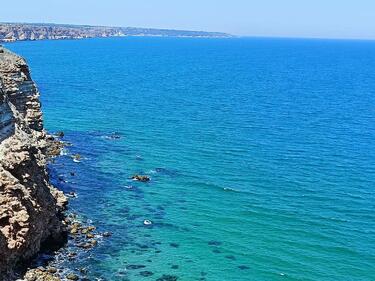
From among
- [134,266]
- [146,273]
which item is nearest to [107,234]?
[134,266]

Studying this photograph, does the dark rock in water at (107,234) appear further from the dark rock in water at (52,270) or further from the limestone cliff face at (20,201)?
the dark rock in water at (52,270)

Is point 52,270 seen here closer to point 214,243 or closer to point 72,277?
point 72,277

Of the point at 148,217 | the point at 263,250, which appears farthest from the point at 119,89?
the point at 263,250

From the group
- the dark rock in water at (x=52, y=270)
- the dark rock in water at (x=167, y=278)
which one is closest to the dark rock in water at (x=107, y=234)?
the dark rock in water at (x=52, y=270)

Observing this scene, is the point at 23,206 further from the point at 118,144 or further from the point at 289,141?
the point at 289,141

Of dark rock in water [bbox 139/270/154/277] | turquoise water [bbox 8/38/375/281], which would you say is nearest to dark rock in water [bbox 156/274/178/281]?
turquoise water [bbox 8/38/375/281]

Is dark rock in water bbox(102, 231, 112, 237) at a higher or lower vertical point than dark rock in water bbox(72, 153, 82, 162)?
lower

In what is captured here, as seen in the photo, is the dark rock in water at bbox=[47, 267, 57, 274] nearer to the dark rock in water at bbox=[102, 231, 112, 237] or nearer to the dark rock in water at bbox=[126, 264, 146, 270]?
the dark rock in water at bbox=[126, 264, 146, 270]

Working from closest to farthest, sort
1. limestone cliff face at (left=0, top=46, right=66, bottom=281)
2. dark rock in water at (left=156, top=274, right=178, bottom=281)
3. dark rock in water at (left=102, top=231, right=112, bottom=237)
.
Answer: limestone cliff face at (left=0, top=46, right=66, bottom=281)
dark rock in water at (left=156, top=274, right=178, bottom=281)
dark rock in water at (left=102, top=231, right=112, bottom=237)

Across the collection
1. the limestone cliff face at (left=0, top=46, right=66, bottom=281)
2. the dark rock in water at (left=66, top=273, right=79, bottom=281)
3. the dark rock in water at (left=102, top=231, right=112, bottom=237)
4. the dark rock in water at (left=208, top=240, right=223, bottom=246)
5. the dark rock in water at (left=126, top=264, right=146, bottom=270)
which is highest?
the limestone cliff face at (left=0, top=46, right=66, bottom=281)
